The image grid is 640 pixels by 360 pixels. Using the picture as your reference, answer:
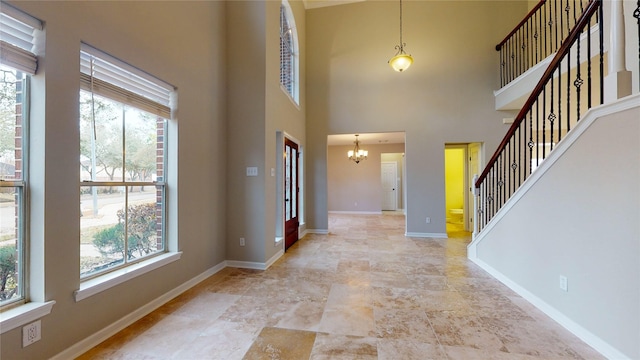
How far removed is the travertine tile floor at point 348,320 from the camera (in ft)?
5.84

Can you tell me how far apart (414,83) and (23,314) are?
6.49 metres

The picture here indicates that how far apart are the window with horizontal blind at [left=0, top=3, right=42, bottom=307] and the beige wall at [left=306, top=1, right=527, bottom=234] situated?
470 cm

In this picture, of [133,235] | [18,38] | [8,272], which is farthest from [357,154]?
[8,272]

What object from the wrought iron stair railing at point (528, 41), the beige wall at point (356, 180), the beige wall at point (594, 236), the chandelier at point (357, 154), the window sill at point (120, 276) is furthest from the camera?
the beige wall at point (356, 180)

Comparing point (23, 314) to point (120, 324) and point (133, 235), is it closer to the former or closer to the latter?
point (120, 324)

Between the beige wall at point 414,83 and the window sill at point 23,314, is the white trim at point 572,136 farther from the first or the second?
the window sill at point 23,314

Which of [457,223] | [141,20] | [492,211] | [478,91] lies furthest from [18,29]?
[457,223]

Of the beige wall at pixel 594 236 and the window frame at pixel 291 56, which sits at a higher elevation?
the window frame at pixel 291 56

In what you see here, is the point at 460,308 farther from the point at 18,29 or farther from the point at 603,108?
the point at 18,29

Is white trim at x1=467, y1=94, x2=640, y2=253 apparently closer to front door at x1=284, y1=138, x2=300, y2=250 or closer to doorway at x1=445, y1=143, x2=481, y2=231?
doorway at x1=445, y1=143, x2=481, y2=231

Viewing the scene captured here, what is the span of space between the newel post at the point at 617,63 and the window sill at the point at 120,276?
13.3 feet

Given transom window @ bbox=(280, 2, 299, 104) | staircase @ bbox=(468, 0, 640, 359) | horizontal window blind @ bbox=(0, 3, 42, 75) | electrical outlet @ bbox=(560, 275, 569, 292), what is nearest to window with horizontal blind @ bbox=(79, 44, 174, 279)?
horizontal window blind @ bbox=(0, 3, 42, 75)

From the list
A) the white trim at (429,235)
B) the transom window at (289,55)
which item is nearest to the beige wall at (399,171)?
the white trim at (429,235)

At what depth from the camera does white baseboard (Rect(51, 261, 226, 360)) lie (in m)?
1.71
